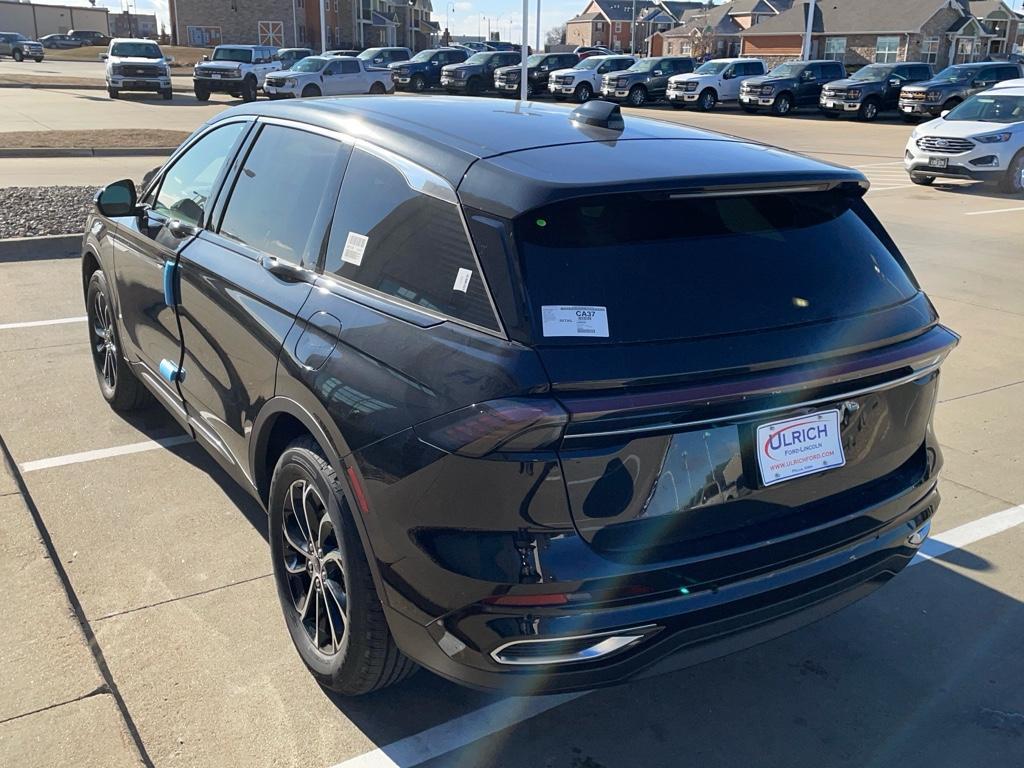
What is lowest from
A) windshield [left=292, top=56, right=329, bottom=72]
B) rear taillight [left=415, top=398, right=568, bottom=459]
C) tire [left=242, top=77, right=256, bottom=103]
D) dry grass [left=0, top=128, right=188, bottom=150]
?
dry grass [left=0, top=128, right=188, bottom=150]

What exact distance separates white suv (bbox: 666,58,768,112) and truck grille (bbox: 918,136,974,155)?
20.6 meters

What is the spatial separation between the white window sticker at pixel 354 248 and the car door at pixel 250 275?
17 centimetres

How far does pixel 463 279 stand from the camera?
2.53 metres

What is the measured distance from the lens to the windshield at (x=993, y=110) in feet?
53.3

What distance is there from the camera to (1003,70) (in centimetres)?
2914

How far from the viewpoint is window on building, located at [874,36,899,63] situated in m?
62.3

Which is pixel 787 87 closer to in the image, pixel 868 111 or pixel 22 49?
pixel 868 111

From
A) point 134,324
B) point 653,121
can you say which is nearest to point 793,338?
point 653,121

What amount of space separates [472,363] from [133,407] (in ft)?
11.7

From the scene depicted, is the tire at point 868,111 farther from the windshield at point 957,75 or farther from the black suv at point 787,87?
the black suv at point 787,87

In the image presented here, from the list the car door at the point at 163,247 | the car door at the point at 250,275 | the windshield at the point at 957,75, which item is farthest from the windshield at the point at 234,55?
the car door at the point at 250,275

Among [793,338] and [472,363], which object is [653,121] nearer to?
[793,338]

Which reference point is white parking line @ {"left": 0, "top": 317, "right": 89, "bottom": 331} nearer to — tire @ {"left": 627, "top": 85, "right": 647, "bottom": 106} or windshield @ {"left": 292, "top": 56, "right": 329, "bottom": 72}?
windshield @ {"left": 292, "top": 56, "right": 329, "bottom": 72}

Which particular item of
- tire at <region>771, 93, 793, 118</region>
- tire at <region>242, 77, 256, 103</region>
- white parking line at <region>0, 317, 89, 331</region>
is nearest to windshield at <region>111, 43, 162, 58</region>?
tire at <region>242, 77, 256, 103</region>
